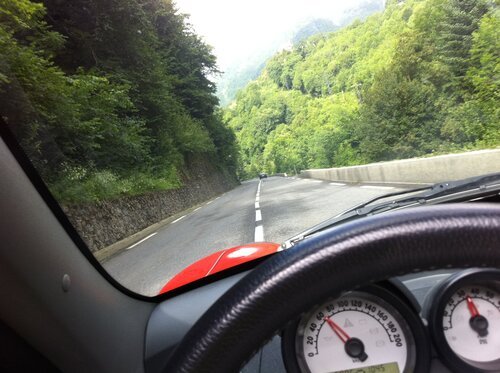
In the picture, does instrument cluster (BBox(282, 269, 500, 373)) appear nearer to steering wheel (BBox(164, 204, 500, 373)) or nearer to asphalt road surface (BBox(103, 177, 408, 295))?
steering wheel (BBox(164, 204, 500, 373))

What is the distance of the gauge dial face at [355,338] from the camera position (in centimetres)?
127

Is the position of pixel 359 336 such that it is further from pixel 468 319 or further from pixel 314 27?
pixel 314 27

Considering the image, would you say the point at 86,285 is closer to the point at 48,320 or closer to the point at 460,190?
the point at 48,320

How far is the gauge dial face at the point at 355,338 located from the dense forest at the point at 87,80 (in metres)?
1.14

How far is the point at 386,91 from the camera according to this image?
111 ft

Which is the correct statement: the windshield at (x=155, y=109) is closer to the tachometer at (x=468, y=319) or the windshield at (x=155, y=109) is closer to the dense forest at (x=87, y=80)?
the dense forest at (x=87, y=80)

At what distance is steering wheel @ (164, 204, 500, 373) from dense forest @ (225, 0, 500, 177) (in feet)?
10.5

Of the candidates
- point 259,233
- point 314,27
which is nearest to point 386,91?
point 259,233

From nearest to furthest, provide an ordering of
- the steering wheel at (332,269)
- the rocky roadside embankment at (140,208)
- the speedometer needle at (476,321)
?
the steering wheel at (332,269), the speedometer needle at (476,321), the rocky roadside embankment at (140,208)

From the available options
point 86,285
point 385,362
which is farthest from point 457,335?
point 86,285

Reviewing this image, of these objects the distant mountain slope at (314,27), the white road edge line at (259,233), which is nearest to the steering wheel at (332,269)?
the distant mountain slope at (314,27)

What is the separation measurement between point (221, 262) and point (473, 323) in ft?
4.23

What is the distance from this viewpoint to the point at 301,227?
623 centimetres

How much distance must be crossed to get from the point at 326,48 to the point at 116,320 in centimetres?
604
